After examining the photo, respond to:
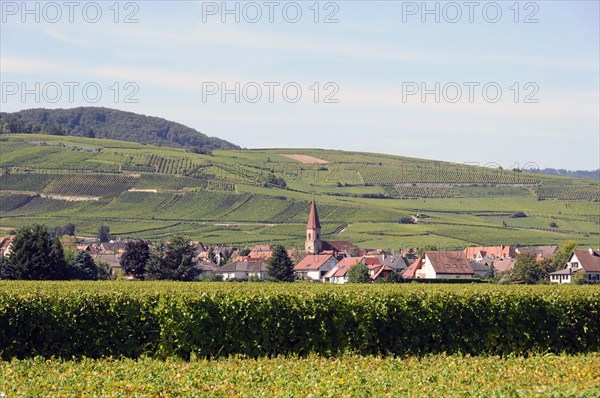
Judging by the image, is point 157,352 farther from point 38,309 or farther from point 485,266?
point 485,266

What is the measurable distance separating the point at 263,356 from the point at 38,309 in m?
7.15

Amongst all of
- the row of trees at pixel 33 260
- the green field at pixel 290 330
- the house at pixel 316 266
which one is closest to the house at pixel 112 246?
the house at pixel 316 266

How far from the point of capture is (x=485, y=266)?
14725cm

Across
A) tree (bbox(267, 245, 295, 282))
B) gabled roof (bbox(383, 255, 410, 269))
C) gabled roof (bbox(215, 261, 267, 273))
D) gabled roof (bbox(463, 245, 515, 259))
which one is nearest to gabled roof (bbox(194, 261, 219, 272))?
gabled roof (bbox(215, 261, 267, 273))

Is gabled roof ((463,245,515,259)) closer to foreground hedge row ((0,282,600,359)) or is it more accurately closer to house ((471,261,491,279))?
house ((471,261,491,279))

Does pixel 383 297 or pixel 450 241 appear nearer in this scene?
pixel 383 297

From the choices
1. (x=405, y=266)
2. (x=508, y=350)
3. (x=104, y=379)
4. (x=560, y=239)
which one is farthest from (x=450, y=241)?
(x=104, y=379)

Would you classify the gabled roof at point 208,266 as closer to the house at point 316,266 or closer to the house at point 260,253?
the house at point 260,253

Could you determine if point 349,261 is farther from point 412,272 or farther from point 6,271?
point 6,271

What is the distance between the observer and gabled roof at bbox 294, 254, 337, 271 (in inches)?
6171

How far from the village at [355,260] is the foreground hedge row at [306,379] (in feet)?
296

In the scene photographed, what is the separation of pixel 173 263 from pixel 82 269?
30.3ft

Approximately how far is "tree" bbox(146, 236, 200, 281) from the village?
607 inches

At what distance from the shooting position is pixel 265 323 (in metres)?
30.4
